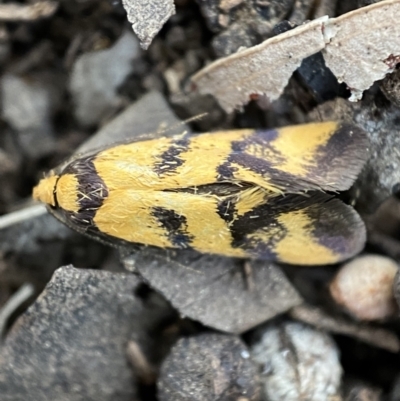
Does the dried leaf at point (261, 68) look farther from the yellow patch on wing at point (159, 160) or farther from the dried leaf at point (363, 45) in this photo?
the yellow patch on wing at point (159, 160)

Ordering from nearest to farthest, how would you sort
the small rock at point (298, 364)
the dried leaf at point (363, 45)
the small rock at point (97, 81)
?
the dried leaf at point (363, 45) → the small rock at point (298, 364) → the small rock at point (97, 81)

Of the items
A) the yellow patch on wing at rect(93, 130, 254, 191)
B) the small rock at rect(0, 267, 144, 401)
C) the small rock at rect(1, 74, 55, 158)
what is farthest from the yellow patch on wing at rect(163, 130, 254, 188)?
the small rock at rect(1, 74, 55, 158)

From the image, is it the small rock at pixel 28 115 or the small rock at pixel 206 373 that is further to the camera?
the small rock at pixel 28 115

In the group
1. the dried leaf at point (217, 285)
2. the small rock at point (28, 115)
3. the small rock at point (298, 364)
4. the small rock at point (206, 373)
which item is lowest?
the small rock at point (298, 364)

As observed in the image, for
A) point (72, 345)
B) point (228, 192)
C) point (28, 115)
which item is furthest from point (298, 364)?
point (28, 115)

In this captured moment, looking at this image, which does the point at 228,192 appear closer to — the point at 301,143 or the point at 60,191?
the point at 301,143

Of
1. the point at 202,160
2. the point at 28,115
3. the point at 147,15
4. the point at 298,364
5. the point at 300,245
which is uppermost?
the point at 147,15

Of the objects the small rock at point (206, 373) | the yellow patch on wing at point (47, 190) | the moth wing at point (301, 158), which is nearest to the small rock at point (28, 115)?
the yellow patch on wing at point (47, 190)
